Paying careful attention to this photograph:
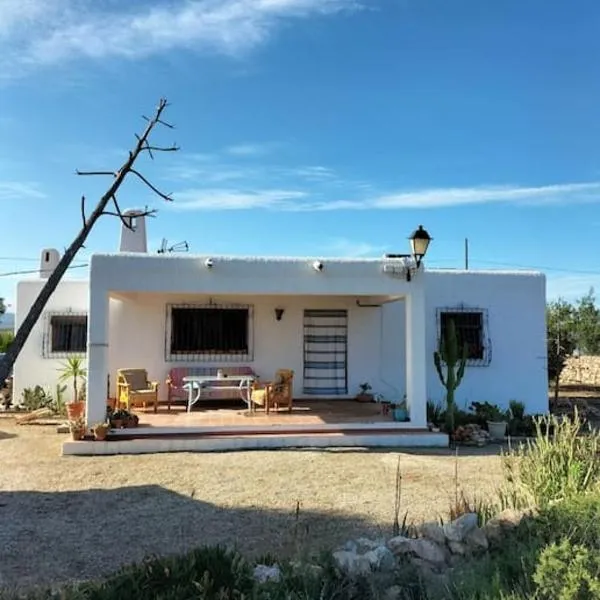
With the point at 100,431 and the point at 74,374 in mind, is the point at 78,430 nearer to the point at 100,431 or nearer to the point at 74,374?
the point at 100,431

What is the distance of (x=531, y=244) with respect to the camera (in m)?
21.5

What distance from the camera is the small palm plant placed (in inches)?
539

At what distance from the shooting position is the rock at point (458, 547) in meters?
4.60

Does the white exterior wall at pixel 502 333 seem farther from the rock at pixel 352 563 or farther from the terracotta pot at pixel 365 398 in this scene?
the rock at pixel 352 563

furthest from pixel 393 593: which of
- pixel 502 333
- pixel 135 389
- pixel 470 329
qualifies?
pixel 502 333

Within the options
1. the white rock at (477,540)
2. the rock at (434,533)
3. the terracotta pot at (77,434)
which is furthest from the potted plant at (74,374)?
the white rock at (477,540)

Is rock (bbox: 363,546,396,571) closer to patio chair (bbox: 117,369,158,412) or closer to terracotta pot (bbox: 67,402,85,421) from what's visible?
terracotta pot (bbox: 67,402,85,421)

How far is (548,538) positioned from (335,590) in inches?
65.6

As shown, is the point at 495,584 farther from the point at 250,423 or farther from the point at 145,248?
the point at 145,248

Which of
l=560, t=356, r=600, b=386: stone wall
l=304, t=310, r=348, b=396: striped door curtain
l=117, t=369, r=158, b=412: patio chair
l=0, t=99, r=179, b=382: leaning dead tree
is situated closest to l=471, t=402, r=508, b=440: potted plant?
l=304, t=310, r=348, b=396: striped door curtain

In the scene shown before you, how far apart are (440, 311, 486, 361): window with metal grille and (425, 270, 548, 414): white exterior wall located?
0.19 meters

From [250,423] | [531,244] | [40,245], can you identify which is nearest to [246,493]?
[250,423]

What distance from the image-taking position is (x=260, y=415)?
12312 millimetres

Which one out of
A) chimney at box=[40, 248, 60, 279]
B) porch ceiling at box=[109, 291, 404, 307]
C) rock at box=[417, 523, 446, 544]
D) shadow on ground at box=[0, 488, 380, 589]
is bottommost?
shadow on ground at box=[0, 488, 380, 589]
